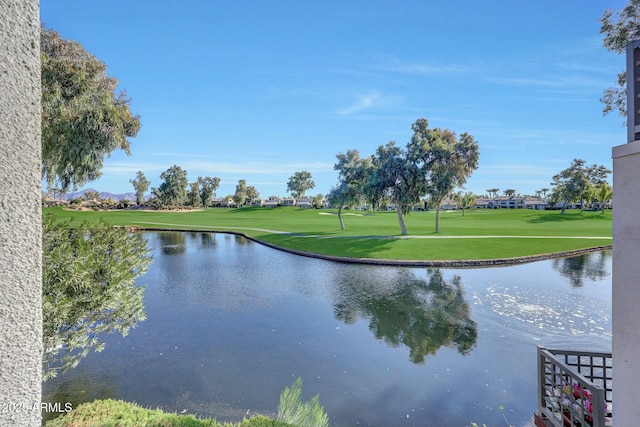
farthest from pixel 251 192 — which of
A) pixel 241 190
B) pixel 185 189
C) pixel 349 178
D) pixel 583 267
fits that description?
pixel 583 267

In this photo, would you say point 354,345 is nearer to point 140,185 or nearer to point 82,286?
point 82,286

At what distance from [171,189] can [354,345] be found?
2904 inches

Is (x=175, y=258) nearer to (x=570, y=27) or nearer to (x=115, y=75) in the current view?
(x=115, y=75)

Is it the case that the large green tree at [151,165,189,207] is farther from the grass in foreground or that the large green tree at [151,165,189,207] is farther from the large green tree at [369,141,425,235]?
the grass in foreground

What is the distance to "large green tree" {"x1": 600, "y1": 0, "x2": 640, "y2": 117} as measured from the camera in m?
7.04

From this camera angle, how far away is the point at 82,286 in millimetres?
4645

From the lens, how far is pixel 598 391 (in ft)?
10.2

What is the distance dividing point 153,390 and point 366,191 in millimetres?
19891

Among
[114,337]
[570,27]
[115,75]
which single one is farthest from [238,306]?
[570,27]

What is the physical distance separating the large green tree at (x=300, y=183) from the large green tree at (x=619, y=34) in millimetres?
61002

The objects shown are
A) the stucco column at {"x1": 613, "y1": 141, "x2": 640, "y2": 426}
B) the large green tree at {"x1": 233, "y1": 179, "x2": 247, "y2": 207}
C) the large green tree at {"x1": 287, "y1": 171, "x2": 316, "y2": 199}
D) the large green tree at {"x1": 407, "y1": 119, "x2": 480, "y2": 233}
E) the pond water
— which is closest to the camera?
the stucco column at {"x1": 613, "y1": 141, "x2": 640, "y2": 426}

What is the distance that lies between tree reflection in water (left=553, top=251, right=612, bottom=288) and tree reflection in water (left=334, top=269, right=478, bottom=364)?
4986mm

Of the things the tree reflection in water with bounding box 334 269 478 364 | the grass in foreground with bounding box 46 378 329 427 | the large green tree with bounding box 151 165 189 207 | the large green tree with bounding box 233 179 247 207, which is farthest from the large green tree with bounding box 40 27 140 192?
the large green tree with bounding box 233 179 247 207

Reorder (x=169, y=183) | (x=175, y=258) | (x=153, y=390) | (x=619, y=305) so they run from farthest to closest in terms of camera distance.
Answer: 1. (x=169, y=183)
2. (x=175, y=258)
3. (x=153, y=390)
4. (x=619, y=305)
